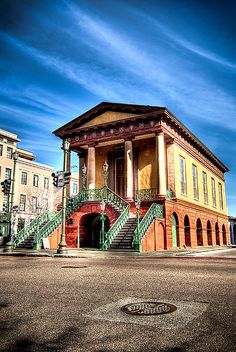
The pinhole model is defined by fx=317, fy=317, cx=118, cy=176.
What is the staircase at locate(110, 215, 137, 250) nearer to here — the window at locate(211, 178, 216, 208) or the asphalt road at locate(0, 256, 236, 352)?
the asphalt road at locate(0, 256, 236, 352)

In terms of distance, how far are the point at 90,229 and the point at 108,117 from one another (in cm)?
1007

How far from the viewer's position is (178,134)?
28.9m

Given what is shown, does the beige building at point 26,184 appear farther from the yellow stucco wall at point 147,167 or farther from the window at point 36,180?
the yellow stucco wall at point 147,167

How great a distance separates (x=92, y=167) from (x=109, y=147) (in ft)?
10.5

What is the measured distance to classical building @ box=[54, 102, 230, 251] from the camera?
22742mm

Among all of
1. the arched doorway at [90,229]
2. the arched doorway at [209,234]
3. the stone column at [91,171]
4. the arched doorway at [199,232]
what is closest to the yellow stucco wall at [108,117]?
the stone column at [91,171]

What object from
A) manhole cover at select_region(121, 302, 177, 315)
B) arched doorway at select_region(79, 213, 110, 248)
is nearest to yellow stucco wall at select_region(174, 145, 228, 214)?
arched doorway at select_region(79, 213, 110, 248)

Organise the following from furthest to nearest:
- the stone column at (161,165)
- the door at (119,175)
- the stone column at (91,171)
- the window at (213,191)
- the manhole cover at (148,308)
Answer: the window at (213,191) < the door at (119,175) < the stone column at (91,171) < the stone column at (161,165) < the manhole cover at (148,308)

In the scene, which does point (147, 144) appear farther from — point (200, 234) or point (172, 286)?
point (172, 286)

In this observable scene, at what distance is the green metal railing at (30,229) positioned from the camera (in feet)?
76.3

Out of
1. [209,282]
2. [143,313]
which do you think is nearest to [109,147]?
→ [209,282]

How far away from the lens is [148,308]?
4273 millimetres

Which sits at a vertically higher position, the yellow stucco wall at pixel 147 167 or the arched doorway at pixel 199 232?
the yellow stucco wall at pixel 147 167

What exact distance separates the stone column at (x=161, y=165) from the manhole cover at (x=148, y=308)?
19.7 meters
